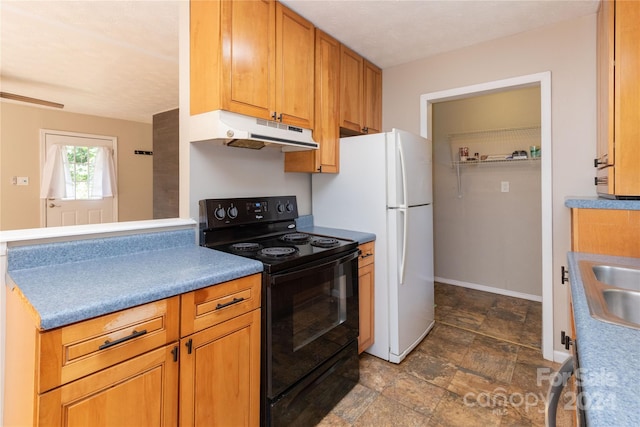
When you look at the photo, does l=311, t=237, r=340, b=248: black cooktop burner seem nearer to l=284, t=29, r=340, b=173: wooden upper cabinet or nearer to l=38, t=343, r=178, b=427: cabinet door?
l=284, t=29, r=340, b=173: wooden upper cabinet

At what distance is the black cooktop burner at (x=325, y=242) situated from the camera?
1835mm

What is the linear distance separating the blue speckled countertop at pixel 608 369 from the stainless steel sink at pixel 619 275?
2.05 ft

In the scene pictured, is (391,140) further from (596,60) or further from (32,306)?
(32,306)

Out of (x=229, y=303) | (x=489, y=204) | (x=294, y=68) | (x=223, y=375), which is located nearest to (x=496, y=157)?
(x=489, y=204)

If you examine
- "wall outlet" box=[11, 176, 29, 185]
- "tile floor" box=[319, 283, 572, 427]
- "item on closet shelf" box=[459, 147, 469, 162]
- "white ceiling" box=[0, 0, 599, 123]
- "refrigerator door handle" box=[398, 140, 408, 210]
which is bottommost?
"tile floor" box=[319, 283, 572, 427]

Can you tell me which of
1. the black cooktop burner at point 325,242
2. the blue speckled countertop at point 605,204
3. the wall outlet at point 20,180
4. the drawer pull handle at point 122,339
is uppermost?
the wall outlet at point 20,180

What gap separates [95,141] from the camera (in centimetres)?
499

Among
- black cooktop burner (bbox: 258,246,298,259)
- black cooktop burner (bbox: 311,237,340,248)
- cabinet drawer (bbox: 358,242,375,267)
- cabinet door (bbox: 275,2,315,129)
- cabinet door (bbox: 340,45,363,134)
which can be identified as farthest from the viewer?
cabinet door (bbox: 340,45,363,134)

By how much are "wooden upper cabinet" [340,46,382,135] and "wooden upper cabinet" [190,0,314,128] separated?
53cm

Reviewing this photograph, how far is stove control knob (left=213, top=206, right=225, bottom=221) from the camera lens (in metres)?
1.87

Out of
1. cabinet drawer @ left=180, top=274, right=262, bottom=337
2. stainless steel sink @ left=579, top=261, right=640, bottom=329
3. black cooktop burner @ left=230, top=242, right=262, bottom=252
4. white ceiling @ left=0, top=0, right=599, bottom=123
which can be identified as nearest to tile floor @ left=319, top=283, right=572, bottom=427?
stainless steel sink @ left=579, top=261, right=640, bottom=329

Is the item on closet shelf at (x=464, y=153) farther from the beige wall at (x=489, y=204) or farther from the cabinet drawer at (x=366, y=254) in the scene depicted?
the cabinet drawer at (x=366, y=254)

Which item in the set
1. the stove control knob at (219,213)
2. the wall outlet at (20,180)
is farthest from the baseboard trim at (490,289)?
the wall outlet at (20,180)

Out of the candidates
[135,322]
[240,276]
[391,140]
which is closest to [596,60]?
[391,140]
